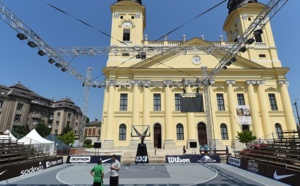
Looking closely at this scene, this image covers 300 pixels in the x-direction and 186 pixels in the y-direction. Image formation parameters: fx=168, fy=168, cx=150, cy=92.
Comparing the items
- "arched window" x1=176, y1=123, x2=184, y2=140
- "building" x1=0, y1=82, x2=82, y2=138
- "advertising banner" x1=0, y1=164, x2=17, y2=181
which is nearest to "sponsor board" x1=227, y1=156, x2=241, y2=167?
"arched window" x1=176, y1=123, x2=184, y2=140

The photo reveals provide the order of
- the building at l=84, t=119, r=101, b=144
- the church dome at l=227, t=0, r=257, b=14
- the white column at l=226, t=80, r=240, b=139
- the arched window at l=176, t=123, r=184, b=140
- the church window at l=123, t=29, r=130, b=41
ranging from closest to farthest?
the white column at l=226, t=80, r=240, b=139, the arched window at l=176, t=123, r=184, b=140, the church window at l=123, t=29, r=130, b=41, the church dome at l=227, t=0, r=257, b=14, the building at l=84, t=119, r=101, b=144

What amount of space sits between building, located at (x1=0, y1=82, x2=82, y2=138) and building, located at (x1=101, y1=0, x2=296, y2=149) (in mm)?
31793

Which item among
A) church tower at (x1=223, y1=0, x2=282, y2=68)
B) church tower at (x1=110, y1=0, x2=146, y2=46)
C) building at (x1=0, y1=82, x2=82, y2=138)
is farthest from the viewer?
building at (x1=0, y1=82, x2=82, y2=138)

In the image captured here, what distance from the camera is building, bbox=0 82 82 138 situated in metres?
42.4

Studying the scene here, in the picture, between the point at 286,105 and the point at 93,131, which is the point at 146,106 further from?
the point at 93,131

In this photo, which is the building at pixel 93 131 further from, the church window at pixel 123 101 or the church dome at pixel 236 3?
the church dome at pixel 236 3

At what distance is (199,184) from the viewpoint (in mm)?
8203

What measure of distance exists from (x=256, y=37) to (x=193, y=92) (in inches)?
678

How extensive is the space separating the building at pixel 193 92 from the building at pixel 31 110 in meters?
31.8

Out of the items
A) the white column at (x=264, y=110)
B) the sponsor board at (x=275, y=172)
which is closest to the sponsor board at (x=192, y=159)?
the sponsor board at (x=275, y=172)

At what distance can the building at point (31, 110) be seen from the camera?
42375 mm

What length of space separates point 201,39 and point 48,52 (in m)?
25.1

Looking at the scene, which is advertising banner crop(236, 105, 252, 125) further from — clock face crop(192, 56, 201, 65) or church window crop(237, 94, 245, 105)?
clock face crop(192, 56, 201, 65)

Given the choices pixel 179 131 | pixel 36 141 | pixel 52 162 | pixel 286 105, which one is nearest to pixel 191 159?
pixel 179 131
